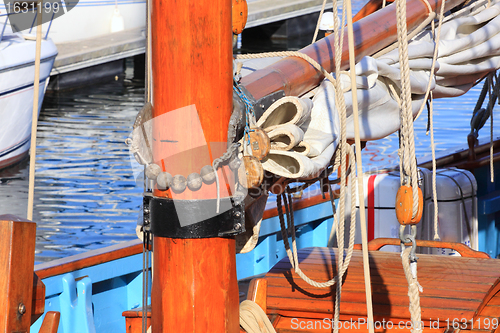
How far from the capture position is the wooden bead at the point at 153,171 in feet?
4.27

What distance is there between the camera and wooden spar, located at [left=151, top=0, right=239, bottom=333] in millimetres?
1287

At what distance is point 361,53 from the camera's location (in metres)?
2.20

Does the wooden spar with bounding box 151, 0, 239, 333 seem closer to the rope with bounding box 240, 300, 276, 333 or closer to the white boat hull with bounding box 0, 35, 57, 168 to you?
the rope with bounding box 240, 300, 276, 333

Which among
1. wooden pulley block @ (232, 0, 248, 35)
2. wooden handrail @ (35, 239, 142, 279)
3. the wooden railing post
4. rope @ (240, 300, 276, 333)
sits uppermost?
wooden pulley block @ (232, 0, 248, 35)

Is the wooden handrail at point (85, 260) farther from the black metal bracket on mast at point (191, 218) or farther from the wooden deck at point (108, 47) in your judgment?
the wooden deck at point (108, 47)

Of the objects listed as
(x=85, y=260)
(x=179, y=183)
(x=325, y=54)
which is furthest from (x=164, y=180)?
(x=85, y=260)

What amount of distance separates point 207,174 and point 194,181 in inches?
1.2

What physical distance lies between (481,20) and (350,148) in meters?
1.09

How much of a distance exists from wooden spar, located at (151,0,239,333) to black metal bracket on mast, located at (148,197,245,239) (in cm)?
2

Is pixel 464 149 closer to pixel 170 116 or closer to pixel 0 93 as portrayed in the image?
pixel 170 116

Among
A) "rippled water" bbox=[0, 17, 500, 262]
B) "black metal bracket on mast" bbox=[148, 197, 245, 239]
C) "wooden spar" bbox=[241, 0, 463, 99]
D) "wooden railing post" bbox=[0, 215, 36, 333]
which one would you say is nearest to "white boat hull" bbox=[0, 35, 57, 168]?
"rippled water" bbox=[0, 17, 500, 262]

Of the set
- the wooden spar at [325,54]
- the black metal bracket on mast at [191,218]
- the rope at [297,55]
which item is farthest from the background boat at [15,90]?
the black metal bracket on mast at [191,218]

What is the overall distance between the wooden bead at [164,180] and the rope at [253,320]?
21.7 inches

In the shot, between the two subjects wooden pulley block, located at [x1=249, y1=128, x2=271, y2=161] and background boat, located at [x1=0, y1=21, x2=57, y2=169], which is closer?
wooden pulley block, located at [x1=249, y1=128, x2=271, y2=161]
